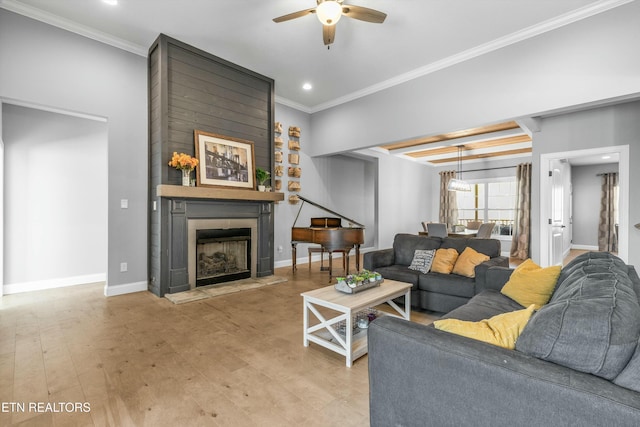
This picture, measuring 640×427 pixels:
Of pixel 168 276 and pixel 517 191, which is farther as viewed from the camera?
pixel 517 191

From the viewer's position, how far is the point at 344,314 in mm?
2480

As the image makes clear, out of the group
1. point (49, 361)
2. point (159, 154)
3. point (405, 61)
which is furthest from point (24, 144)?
point (405, 61)

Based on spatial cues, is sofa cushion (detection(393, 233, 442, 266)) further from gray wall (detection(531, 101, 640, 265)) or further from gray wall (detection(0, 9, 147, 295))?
gray wall (detection(0, 9, 147, 295))

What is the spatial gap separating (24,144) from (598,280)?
6.20 meters

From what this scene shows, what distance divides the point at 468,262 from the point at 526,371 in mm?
2575

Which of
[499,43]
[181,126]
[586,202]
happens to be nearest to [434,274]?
[499,43]

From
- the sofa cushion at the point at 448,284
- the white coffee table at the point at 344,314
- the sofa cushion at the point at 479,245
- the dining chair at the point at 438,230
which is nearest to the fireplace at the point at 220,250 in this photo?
the white coffee table at the point at 344,314

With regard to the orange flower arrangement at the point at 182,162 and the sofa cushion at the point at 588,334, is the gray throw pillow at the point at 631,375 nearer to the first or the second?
the sofa cushion at the point at 588,334

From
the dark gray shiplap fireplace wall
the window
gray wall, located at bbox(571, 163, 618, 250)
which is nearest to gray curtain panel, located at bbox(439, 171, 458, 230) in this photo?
the window

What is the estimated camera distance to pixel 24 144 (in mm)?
4215

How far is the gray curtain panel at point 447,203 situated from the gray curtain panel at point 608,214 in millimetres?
3878

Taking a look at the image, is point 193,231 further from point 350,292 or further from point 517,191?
point 517,191

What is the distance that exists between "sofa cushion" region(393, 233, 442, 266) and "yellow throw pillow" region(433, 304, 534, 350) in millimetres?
2631

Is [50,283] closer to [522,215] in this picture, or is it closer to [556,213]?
[556,213]
